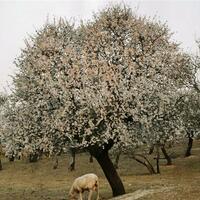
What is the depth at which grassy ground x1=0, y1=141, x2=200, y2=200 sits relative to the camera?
37.8 meters

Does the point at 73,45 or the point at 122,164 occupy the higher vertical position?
the point at 73,45

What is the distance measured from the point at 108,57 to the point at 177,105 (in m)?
7.43

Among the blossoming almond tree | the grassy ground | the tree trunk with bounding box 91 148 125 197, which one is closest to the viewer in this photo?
the blossoming almond tree

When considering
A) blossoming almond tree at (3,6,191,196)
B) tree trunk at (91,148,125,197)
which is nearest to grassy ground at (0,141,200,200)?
tree trunk at (91,148,125,197)

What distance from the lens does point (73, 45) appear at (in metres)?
39.1

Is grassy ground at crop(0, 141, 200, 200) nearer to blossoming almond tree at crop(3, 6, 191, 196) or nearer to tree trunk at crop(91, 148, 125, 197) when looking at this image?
tree trunk at crop(91, 148, 125, 197)

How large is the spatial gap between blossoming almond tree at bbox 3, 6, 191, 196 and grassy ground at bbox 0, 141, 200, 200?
229 inches

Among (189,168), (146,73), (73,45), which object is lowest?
(189,168)

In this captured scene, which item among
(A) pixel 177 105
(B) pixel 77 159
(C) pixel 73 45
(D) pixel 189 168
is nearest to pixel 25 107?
(C) pixel 73 45

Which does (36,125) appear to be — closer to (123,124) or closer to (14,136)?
(14,136)

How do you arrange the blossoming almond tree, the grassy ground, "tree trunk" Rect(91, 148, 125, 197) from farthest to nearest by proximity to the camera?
"tree trunk" Rect(91, 148, 125, 197) < the grassy ground < the blossoming almond tree

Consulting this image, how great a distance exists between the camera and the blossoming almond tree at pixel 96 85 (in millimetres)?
36375

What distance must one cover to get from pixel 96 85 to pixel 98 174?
33872mm

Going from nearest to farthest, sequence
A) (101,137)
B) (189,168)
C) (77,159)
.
Answer: (101,137), (189,168), (77,159)
